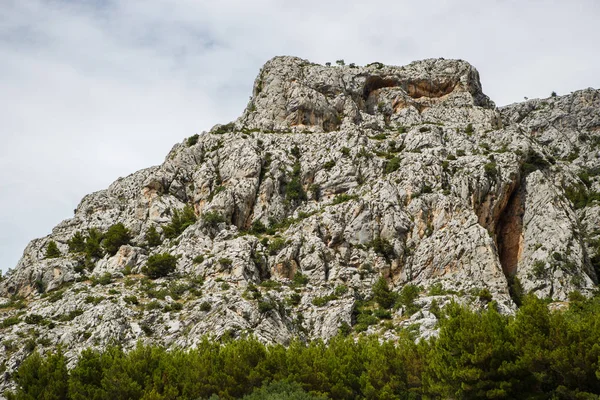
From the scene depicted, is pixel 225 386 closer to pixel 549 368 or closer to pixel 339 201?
pixel 549 368

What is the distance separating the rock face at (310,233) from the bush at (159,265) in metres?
1.18

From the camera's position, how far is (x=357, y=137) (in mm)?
79438

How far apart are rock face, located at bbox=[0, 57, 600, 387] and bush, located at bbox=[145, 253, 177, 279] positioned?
1178mm

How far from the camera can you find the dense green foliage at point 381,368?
27.4 meters

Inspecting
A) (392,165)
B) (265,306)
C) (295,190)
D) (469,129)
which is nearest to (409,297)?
(265,306)

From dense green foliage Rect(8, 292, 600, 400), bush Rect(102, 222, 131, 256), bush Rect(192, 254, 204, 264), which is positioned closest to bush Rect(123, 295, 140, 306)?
bush Rect(192, 254, 204, 264)

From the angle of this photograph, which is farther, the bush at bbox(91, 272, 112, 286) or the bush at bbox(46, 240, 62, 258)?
the bush at bbox(46, 240, 62, 258)

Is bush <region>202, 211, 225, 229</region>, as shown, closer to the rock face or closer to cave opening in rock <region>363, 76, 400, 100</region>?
the rock face

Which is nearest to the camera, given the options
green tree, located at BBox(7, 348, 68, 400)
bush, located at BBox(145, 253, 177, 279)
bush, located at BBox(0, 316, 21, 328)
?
green tree, located at BBox(7, 348, 68, 400)

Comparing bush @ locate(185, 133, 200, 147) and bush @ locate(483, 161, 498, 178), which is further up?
bush @ locate(185, 133, 200, 147)

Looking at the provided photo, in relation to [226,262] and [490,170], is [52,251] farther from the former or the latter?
[490,170]

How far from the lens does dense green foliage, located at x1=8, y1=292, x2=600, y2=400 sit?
2742cm

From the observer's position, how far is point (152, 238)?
222 feet

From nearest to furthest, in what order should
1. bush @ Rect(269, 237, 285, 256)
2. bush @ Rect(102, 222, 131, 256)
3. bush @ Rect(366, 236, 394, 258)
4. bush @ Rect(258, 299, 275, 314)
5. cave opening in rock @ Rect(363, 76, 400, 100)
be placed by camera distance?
bush @ Rect(258, 299, 275, 314)
bush @ Rect(366, 236, 394, 258)
bush @ Rect(269, 237, 285, 256)
bush @ Rect(102, 222, 131, 256)
cave opening in rock @ Rect(363, 76, 400, 100)
